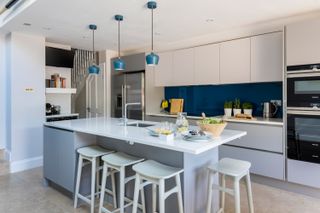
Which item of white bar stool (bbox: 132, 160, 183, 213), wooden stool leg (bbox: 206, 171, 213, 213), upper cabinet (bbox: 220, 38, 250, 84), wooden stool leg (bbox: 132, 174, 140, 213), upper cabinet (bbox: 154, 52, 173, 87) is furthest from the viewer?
upper cabinet (bbox: 154, 52, 173, 87)

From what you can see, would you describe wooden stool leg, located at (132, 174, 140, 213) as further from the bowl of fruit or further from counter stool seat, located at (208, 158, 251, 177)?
the bowl of fruit

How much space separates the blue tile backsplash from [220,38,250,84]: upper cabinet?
398 mm

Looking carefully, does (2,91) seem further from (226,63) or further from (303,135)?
(303,135)

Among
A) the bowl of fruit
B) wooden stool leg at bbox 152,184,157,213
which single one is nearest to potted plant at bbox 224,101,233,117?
the bowl of fruit

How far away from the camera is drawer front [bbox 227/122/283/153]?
3.08 metres

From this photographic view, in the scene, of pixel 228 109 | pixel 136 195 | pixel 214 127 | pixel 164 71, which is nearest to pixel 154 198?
pixel 136 195

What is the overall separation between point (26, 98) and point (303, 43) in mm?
4442

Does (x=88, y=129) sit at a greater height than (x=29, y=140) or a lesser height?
greater

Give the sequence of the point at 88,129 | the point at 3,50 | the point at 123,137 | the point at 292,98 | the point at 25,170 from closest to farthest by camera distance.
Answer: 1. the point at 123,137
2. the point at 88,129
3. the point at 292,98
4. the point at 25,170
5. the point at 3,50

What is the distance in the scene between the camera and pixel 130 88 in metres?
5.00

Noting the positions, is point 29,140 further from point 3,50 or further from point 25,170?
point 3,50

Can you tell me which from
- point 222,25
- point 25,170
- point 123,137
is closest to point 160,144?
point 123,137

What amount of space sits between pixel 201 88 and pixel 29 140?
3.42m

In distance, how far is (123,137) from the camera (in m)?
2.15
